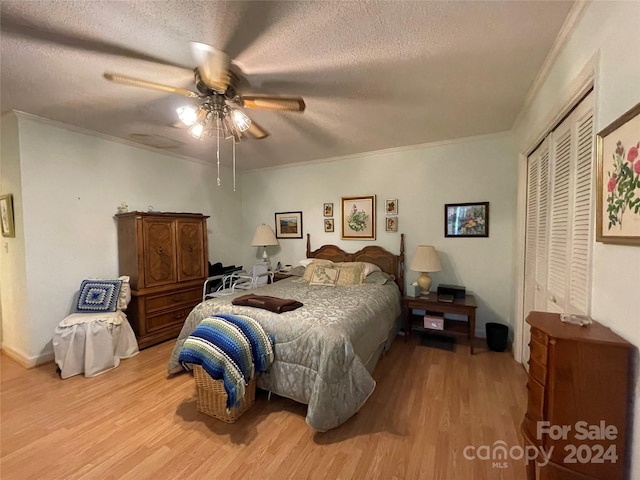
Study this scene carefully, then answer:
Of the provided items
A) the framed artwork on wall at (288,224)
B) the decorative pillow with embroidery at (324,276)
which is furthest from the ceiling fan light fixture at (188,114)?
the framed artwork on wall at (288,224)

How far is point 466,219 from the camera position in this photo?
337cm

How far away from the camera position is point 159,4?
53.4 inches

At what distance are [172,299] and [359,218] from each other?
2833 mm

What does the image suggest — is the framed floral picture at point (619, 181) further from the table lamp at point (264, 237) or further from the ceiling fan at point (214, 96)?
the table lamp at point (264, 237)

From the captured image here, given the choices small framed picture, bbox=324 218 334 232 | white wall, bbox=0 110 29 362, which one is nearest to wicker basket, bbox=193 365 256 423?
white wall, bbox=0 110 29 362

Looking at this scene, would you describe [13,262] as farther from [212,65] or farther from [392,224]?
[392,224]

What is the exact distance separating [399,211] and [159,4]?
10.5 ft

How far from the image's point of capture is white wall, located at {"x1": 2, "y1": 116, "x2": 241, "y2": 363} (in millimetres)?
2695

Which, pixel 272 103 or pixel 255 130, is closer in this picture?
pixel 272 103

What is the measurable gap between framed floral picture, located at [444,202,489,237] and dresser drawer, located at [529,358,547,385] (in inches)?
94.5

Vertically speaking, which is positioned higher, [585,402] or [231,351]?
[585,402]

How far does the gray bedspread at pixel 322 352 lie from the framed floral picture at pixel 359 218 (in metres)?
1.54

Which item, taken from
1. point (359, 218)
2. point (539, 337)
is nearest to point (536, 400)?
point (539, 337)

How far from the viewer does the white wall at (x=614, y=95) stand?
3.17 ft
